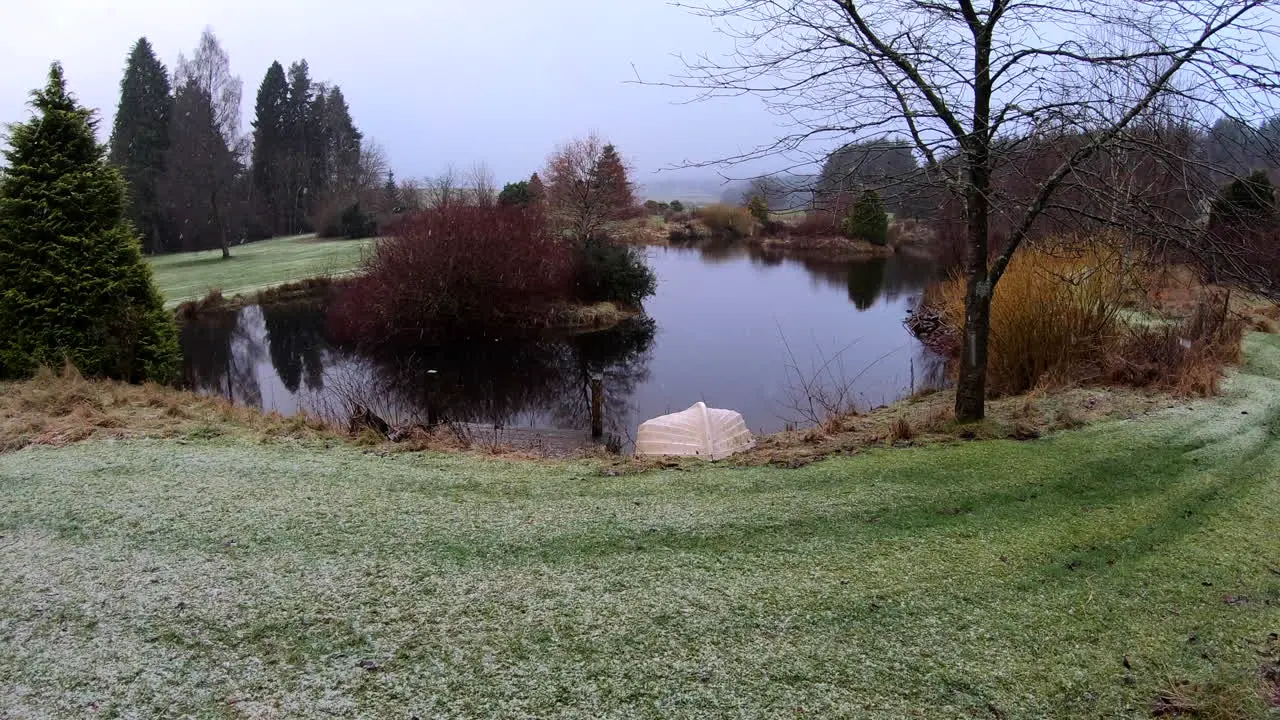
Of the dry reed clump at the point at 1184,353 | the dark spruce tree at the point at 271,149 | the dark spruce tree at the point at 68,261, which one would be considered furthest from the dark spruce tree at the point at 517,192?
the dry reed clump at the point at 1184,353

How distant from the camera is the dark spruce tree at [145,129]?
37.0m

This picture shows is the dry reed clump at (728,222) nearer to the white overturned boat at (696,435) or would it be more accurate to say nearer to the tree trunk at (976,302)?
the white overturned boat at (696,435)

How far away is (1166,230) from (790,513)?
301 centimetres

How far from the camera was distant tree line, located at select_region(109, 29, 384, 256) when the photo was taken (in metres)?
35.2

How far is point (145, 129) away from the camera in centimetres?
3762

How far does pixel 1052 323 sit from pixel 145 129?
141 feet

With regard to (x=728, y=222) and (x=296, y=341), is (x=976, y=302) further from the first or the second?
(x=728, y=222)

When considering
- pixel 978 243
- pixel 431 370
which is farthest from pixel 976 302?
pixel 431 370

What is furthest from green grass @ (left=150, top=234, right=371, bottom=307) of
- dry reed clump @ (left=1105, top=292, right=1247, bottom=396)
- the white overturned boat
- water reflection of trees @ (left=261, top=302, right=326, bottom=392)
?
dry reed clump @ (left=1105, top=292, right=1247, bottom=396)

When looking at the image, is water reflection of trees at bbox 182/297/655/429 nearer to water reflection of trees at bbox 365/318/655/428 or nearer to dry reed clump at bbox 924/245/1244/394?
water reflection of trees at bbox 365/318/655/428

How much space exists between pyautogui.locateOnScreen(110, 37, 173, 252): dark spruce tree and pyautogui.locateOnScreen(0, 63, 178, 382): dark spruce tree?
31846mm

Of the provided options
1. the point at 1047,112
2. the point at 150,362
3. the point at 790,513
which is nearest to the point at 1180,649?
the point at 790,513

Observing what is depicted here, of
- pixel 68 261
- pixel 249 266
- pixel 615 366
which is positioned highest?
pixel 249 266

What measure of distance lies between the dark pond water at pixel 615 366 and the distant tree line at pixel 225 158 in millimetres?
14037
